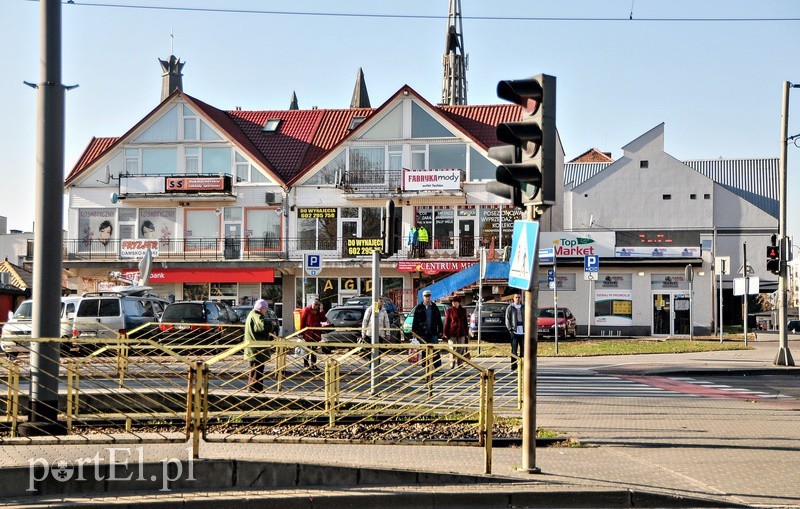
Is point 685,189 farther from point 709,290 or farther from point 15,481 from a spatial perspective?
point 15,481

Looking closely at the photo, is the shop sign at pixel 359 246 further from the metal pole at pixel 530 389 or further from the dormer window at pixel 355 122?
the metal pole at pixel 530 389

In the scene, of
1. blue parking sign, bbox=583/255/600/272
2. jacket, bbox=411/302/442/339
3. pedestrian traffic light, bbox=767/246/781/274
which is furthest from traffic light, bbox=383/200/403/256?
blue parking sign, bbox=583/255/600/272

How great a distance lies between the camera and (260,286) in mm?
50125

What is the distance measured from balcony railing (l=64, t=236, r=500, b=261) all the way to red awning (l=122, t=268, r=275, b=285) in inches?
30.5

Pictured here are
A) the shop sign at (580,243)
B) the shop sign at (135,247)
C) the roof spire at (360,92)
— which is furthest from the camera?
the roof spire at (360,92)

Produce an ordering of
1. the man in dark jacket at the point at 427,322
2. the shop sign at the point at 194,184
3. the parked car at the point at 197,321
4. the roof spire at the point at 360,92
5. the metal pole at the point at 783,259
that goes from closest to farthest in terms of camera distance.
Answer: the man in dark jacket at the point at 427,322 < the parked car at the point at 197,321 < the metal pole at the point at 783,259 < the shop sign at the point at 194,184 < the roof spire at the point at 360,92

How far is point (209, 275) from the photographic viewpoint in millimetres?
49812

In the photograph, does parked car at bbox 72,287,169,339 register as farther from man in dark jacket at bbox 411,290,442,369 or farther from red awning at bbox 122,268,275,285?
red awning at bbox 122,268,275,285

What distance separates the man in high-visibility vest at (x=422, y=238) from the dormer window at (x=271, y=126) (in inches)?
473

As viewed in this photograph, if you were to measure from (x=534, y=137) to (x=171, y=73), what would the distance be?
59025 millimetres

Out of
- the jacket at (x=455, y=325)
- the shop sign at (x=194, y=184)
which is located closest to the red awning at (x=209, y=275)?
the shop sign at (x=194, y=184)

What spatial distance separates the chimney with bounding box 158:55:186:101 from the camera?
2559 inches

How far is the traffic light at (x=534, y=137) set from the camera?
30.6 ft

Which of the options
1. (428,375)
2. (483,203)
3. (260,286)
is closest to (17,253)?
(260,286)
